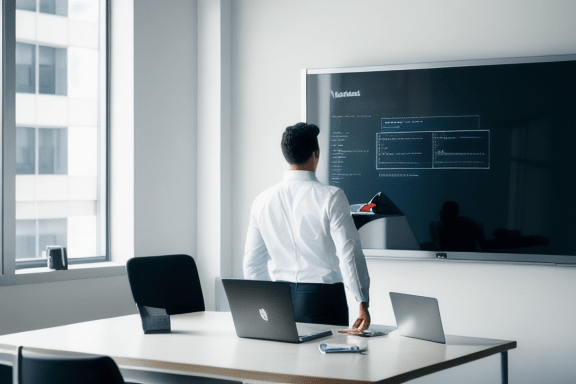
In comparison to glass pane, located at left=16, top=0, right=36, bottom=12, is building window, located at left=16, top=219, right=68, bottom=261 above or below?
below

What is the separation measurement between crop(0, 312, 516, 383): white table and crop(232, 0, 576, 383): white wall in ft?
5.27

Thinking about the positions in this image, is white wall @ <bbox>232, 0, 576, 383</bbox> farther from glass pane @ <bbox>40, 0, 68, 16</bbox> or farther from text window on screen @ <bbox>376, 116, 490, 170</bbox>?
glass pane @ <bbox>40, 0, 68, 16</bbox>

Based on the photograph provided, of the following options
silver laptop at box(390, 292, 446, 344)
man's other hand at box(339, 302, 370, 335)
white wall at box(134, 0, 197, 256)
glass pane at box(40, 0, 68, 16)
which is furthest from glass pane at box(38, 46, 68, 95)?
silver laptop at box(390, 292, 446, 344)

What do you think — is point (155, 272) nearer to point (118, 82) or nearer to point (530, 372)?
point (118, 82)

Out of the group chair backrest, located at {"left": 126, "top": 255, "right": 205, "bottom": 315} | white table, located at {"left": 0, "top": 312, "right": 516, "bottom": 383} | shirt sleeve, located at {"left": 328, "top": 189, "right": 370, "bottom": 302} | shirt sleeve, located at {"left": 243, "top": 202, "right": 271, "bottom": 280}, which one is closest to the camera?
white table, located at {"left": 0, "top": 312, "right": 516, "bottom": 383}

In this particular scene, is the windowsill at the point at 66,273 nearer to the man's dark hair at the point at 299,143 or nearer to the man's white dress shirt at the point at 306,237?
the man's white dress shirt at the point at 306,237

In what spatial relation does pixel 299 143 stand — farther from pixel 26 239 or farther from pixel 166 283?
pixel 26 239

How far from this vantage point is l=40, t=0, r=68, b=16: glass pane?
4730 mm

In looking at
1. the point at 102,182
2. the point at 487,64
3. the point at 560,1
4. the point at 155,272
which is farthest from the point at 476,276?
the point at 102,182

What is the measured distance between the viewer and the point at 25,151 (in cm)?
462

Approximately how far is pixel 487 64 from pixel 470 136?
446 millimetres

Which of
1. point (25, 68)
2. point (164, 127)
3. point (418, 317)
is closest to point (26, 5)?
point (25, 68)

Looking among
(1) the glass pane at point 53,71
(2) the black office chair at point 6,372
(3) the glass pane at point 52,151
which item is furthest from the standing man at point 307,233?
(1) the glass pane at point 53,71

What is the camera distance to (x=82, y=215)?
16.6ft
